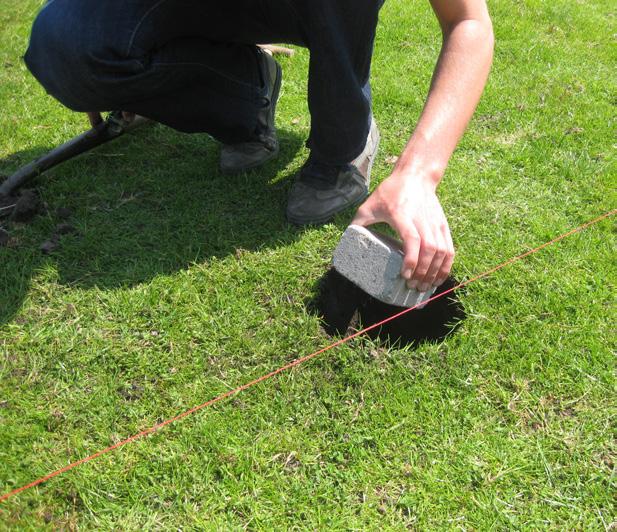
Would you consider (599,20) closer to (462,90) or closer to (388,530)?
(462,90)

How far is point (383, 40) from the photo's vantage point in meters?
3.86

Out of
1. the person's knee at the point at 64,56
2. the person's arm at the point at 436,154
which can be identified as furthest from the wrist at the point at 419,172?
the person's knee at the point at 64,56

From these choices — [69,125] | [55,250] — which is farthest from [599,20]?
[55,250]

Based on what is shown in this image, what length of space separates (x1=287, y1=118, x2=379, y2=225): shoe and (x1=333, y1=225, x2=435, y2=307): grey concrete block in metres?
0.66

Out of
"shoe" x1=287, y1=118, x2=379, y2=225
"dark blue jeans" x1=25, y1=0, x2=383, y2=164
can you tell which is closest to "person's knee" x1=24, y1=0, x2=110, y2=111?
"dark blue jeans" x1=25, y1=0, x2=383, y2=164

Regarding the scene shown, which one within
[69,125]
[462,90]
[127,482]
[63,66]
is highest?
[462,90]

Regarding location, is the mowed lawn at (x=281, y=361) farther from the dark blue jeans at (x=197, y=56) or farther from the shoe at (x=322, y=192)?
the dark blue jeans at (x=197, y=56)

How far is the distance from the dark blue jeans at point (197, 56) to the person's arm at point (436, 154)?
0.44m

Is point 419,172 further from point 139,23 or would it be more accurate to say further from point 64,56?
point 64,56

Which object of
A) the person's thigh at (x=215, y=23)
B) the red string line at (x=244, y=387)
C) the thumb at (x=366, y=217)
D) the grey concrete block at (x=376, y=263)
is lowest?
the red string line at (x=244, y=387)

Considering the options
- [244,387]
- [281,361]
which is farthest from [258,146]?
[244,387]

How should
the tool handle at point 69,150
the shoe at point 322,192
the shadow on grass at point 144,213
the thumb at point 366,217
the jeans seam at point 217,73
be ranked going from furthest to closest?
the tool handle at point 69,150, the shoe at point 322,192, the shadow on grass at point 144,213, the jeans seam at point 217,73, the thumb at point 366,217

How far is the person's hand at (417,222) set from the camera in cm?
134

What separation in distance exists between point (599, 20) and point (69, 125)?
4.11m
